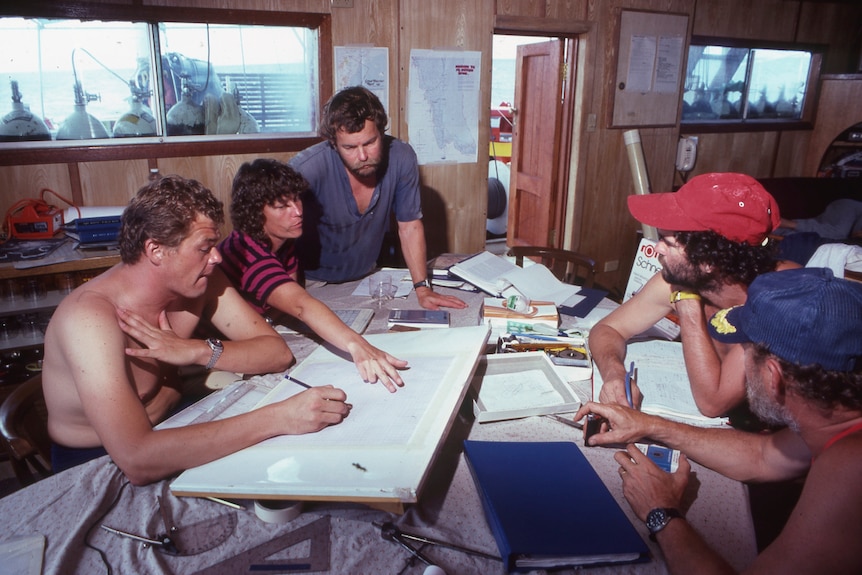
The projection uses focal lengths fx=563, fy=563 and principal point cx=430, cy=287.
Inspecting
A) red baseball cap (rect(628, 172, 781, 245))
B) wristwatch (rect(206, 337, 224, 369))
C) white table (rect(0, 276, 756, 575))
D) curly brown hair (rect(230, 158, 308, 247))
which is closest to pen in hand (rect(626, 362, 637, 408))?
white table (rect(0, 276, 756, 575))

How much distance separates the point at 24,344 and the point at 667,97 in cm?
491

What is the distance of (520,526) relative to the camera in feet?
3.51

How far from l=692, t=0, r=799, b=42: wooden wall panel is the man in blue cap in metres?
4.69

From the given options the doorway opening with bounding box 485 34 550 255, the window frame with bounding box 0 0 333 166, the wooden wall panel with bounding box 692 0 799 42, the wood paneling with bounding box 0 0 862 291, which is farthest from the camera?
the doorway opening with bounding box 485 34 550 255

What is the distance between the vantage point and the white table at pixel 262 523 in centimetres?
104

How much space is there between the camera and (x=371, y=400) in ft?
4.47

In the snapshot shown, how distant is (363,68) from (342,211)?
4.73ft

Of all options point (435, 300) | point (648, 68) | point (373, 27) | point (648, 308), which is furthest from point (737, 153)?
point (435, 300)

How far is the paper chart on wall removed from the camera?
120cm

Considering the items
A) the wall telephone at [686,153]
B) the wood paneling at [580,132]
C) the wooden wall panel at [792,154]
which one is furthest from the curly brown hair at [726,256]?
the wooden wall panel at [792,154]

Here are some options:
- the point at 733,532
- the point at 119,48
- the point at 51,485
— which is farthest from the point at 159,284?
the point at 119,48

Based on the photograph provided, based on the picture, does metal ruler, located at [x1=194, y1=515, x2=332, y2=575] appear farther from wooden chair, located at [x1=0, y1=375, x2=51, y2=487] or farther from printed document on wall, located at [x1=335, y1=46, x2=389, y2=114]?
printed document on wall, located at [x1=335, y1=46, x2=389, y2=114]

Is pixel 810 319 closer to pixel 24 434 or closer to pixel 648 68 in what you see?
pixel 24 434

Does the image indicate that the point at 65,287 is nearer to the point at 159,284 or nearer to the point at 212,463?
the point at 159,284
